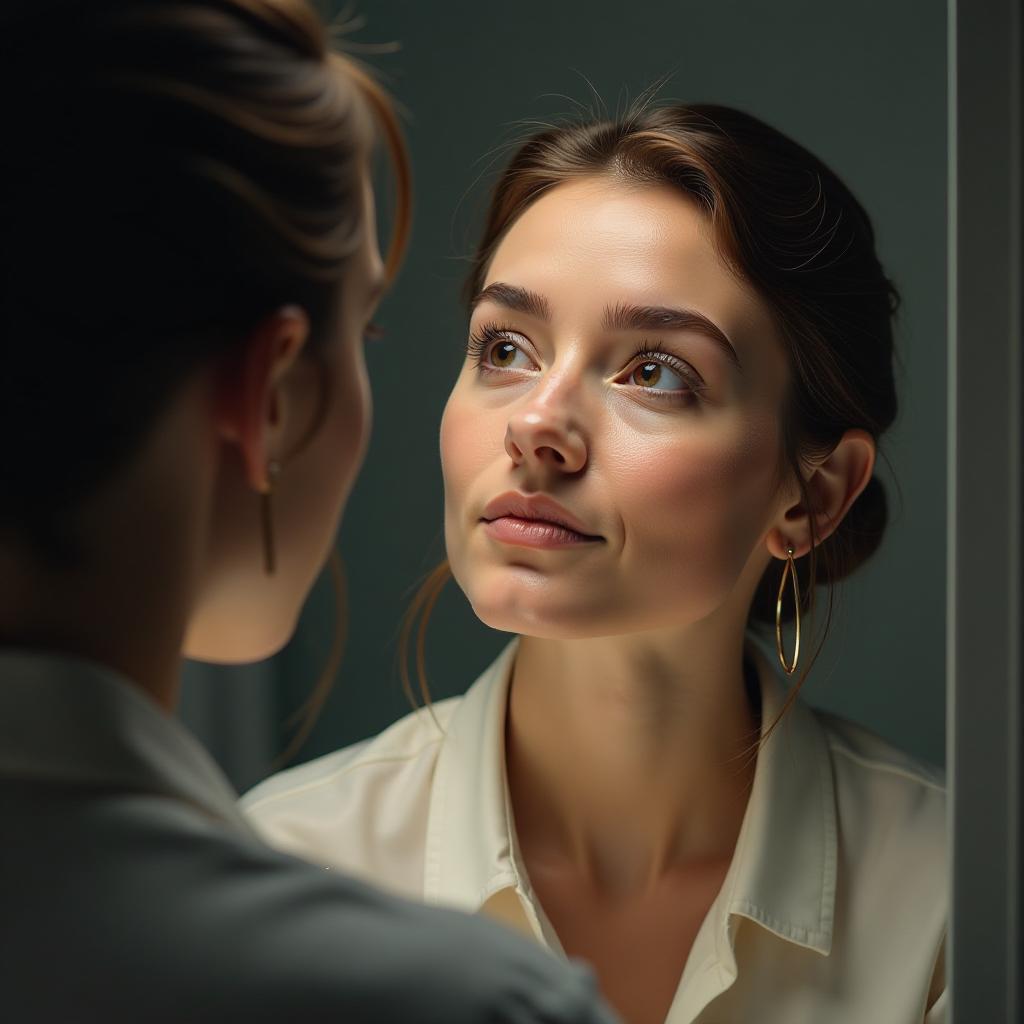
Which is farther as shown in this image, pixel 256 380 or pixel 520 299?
pixel 520 299

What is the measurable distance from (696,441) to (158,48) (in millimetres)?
605

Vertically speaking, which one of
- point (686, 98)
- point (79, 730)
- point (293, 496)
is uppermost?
point (686, 98)

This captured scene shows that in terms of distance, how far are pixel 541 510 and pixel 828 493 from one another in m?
0.30

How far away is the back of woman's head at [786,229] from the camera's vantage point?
1146 millimetres

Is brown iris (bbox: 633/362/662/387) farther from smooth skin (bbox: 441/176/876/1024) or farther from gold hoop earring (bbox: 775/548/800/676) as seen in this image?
gold hoop earring (bbox: 775/548/800/676)

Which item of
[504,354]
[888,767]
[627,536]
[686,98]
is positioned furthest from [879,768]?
[686,98]

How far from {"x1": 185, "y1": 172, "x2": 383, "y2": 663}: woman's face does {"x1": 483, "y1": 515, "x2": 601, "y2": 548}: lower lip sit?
0.32m

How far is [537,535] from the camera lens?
105 centimetres

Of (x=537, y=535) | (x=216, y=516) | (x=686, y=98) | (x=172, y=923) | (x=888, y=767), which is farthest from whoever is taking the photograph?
(x=686, y=98)

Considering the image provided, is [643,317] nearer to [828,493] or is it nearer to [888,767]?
[828,493]

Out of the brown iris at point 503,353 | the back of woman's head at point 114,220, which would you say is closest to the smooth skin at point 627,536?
the brown iris at point 503,353

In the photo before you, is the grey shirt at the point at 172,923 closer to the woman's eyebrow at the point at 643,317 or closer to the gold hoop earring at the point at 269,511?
the gold hoop earring at the point at 269,511

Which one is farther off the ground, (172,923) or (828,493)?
(828,493)

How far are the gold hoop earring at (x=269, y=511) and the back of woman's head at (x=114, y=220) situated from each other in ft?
0.26
